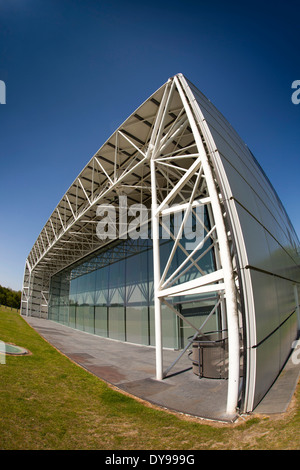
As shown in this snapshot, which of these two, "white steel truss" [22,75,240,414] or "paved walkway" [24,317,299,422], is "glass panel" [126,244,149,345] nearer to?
"white steel truss" [22,75,240,414]

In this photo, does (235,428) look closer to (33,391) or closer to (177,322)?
(33,391)

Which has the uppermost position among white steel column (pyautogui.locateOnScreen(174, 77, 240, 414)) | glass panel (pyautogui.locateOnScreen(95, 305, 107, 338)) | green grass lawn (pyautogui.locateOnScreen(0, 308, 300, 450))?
white steel column (pyautogui.locateOnScreen(174, 77, 240, 414))

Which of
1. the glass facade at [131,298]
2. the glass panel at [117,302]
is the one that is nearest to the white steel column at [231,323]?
the glass facade at [131,298]

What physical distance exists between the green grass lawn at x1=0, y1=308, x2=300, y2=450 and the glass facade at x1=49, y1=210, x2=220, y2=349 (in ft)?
19.4

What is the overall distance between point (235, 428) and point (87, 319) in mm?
24388

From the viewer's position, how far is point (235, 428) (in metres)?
4.41

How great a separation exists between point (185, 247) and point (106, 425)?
1123 centimetres

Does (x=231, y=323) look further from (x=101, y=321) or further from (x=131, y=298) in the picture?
(x=101, y=321)

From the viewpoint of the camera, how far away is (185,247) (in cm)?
1499

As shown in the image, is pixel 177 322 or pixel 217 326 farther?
pixel 177 322

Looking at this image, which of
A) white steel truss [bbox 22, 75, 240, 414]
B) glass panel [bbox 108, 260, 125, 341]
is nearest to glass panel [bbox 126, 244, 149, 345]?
glass panel [bbox 108, 260, 125, 341]

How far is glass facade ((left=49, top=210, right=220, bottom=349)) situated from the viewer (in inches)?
549
